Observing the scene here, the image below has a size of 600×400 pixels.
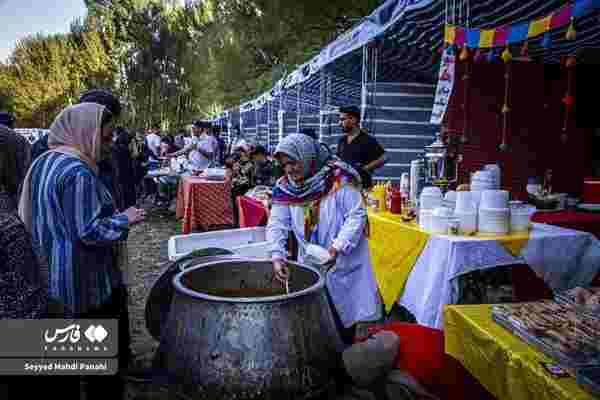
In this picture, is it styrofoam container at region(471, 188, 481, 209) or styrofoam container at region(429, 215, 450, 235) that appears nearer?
styrofoam container at region(429, 215, 450, 235)

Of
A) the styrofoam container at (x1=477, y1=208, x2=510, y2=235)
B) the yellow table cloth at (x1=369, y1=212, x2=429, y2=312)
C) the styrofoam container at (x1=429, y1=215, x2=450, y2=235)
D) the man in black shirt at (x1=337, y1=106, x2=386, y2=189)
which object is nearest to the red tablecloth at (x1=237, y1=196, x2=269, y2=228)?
the man in black shirt at (x1=337, y1=106, x2=386, y2=189)

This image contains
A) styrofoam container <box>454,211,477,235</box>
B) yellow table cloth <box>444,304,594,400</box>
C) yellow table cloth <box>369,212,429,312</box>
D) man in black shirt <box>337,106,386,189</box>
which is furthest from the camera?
man in black shirt <box>337,106,386,189</box>

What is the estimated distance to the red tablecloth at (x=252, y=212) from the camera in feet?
19.1

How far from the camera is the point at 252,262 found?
95.5 inches

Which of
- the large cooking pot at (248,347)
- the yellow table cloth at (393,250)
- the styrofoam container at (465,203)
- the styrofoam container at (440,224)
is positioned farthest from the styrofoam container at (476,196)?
the large cooking pot at (248,347)

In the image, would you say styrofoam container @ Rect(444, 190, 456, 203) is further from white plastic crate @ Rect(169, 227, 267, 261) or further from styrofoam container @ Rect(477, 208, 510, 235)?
white plastic crate @ Rect(169, 227, 267, 261)

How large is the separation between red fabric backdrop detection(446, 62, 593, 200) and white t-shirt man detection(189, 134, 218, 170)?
5148mm

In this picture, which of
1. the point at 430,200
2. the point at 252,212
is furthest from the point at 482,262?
the point at 252,212

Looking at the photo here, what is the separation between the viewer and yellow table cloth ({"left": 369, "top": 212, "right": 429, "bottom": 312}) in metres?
3.27

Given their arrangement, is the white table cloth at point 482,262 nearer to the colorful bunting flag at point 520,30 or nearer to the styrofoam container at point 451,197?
the styrofoam container at point 451,197

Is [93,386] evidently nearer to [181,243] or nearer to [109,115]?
[109,115]

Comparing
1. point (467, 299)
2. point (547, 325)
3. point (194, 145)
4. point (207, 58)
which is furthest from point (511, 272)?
point (207, 58)

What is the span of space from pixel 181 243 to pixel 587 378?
3.58 m

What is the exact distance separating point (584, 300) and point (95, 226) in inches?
85.2
